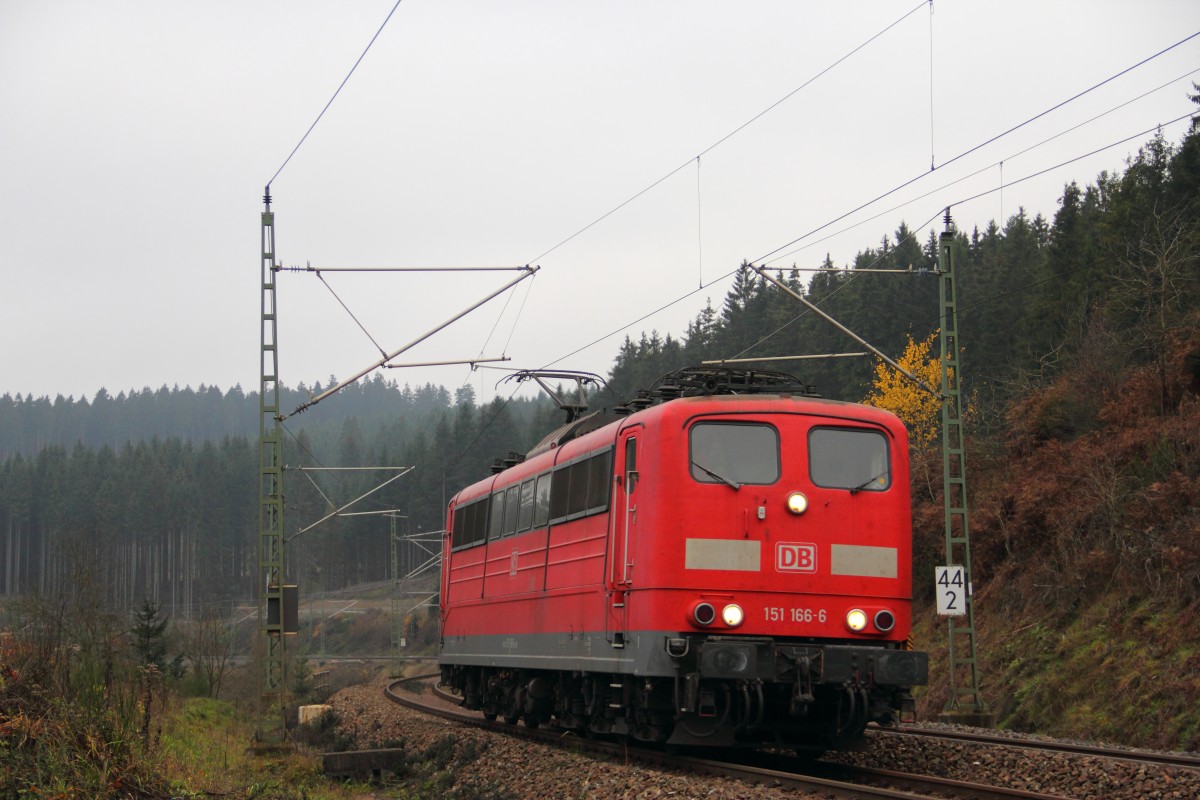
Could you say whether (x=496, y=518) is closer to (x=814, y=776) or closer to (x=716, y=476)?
(x=716, y=476)

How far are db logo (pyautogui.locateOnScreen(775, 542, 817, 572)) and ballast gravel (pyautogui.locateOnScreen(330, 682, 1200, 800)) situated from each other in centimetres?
211

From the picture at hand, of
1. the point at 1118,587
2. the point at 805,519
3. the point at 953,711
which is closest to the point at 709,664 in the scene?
the point at 805,519

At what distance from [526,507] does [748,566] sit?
575 centimetres

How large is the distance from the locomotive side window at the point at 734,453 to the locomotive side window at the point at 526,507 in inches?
198

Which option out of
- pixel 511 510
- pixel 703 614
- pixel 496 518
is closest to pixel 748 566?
pixel 703 614

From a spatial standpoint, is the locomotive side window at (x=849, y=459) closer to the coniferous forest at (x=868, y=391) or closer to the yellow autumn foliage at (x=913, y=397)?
the coniferous forest at (x=868, y=391)

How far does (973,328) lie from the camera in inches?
2254

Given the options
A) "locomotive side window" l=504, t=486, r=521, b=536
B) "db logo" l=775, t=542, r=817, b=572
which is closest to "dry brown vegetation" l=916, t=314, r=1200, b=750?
"db logo" l=775, t=542, r=817, b=572

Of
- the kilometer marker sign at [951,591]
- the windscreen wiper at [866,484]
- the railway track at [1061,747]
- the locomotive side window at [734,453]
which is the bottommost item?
the railway track at [1061,747]

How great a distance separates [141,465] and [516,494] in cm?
11203

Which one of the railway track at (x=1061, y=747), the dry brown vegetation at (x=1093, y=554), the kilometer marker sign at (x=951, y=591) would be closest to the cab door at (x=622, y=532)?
the railway track at (x=1061, y=747)

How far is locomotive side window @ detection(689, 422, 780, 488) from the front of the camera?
12.5 m

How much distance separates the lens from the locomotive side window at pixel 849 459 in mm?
12766

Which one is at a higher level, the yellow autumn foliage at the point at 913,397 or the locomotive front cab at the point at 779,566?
the yellow autumn foliage at the point at 913,397
